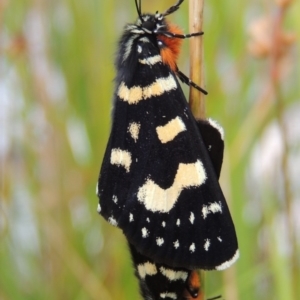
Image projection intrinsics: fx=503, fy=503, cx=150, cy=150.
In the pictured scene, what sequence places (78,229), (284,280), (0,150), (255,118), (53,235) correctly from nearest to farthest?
(284,280) < (255,118) < (53,235) < (78,229) < (0,150)

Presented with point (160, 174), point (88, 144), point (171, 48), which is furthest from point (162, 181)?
point (88, 144)

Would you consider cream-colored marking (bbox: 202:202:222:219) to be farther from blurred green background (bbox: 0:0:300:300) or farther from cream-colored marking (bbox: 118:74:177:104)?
blurred green background (bbox: 0:0:300:300)

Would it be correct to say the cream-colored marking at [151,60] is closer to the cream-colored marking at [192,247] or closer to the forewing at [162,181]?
the forewing at [162,181]

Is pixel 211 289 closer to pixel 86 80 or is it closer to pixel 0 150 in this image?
pixel 86 80

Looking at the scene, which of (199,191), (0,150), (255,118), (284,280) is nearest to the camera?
(199,191)

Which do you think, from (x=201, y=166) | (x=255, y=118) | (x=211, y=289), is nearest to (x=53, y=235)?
(x=211, y=289)

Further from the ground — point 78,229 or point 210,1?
point 210,1

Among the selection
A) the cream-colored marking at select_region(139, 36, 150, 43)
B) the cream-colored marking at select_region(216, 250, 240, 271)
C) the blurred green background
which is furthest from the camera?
the blurred green background

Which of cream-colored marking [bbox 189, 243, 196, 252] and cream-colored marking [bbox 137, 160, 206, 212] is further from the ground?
cream-colored marking [bbox 137, 160, 206, 212]

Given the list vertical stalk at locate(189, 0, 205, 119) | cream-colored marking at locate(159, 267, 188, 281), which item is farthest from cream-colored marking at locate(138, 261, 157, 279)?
vertical stalk at locate(189, 0, 205, 119)
